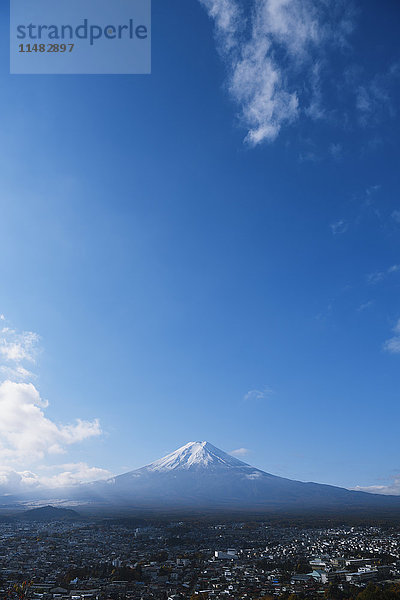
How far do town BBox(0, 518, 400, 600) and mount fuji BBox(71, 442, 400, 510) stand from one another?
3598cm

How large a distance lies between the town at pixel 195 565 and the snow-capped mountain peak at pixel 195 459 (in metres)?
56.6

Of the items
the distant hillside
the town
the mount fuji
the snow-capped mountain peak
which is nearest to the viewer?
the town

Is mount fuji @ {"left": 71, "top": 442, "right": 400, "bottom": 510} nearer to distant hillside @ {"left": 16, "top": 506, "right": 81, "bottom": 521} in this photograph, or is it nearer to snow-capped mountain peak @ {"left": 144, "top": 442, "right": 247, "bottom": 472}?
snow-capped mountain peak @ {"left": 144, "top": 442, "right": 247, "bottom": 472}

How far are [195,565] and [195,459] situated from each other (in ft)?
224

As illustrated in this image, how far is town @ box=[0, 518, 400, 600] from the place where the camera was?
394 inches

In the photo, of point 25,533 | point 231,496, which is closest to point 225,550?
point 25,533

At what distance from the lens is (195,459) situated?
77.4m

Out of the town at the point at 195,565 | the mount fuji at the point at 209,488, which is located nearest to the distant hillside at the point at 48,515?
the town at the point at 195,565

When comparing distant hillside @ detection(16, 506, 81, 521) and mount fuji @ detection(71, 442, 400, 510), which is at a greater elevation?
distant hillside @ detection(16, 506, 81, 521)

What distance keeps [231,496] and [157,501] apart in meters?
12.5

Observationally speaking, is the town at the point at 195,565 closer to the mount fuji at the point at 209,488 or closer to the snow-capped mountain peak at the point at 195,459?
the mount fuji at the point at 209,488

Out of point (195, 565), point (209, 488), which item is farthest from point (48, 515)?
point (209, 488)

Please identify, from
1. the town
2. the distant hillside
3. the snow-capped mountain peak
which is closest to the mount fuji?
the snow-capped mountain peak

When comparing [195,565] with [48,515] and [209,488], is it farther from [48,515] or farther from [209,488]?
[209,488]
